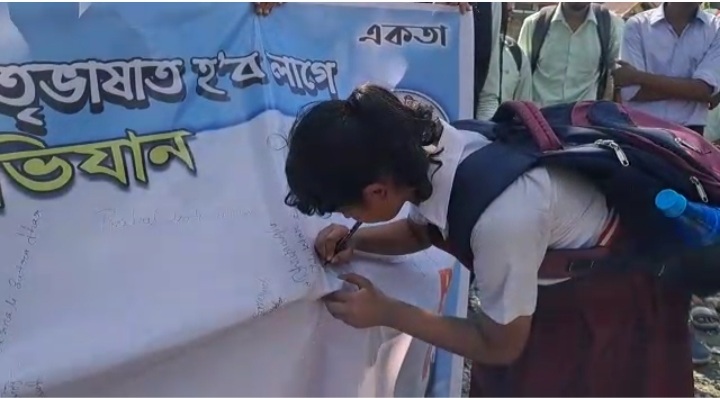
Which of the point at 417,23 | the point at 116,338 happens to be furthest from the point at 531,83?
the point at 116,338

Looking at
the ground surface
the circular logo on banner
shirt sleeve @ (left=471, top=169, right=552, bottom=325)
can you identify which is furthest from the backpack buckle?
the ground surface

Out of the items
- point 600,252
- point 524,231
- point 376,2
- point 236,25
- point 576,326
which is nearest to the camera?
point 524,231

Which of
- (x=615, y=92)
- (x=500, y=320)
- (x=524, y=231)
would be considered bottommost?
(x=615, y=92)

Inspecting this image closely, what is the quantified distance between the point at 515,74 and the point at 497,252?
1.86 meters

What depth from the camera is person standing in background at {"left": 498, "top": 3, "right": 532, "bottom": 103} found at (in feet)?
9.68

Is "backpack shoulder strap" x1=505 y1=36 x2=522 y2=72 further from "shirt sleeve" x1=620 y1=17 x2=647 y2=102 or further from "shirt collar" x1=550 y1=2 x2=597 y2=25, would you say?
"shirt sleeve" x1=620 y1=17 x2=647 y2=102

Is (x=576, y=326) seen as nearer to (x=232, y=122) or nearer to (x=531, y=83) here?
(x=232, y=122)

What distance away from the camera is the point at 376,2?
1.88m

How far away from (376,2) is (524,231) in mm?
811

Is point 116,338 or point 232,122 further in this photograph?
point 232,122

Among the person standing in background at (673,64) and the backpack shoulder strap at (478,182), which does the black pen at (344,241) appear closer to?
the backpack shoulder strap at (478,182)

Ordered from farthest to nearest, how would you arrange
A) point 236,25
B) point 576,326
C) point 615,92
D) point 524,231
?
point 615,92 < point 236,25 < point 576,326 < point 524,231
